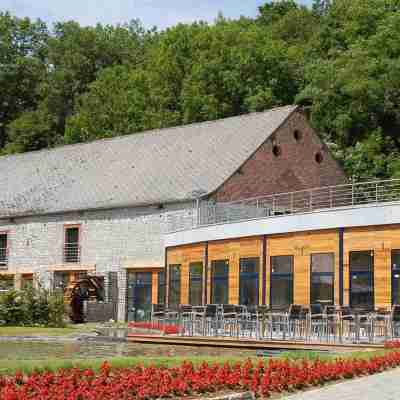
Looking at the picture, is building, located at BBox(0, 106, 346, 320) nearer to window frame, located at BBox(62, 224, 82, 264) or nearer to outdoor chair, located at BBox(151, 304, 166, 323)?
window frame, located at BBox(62, 224, 82, 264)

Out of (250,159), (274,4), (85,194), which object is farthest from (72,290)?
(274,4)

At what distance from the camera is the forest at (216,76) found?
1999 inches

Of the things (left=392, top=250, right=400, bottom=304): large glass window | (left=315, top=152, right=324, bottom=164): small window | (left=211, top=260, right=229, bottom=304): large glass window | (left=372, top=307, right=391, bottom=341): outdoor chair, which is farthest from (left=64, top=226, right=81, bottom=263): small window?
(left=372, top=307, right=391, bottom=341): outdoor chair

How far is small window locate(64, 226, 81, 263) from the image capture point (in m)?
42.7

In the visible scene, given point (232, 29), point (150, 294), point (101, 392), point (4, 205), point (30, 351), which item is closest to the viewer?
point (101, 392)

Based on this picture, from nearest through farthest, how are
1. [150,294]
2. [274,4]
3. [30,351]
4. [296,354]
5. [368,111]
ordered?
[296,354] → [30,351] → [150,294] → [368,111] → [274,4]

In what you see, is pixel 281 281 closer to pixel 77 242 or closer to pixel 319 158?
pixel 319 158

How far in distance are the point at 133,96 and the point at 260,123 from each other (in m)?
22.6

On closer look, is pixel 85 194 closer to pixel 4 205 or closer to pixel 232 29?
pixel 4 205

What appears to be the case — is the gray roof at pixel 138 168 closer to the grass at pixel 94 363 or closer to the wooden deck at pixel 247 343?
the wooden deck at pixel 247 343

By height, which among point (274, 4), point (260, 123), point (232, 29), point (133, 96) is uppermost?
point (274, 4)

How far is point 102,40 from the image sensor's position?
77.6 metres

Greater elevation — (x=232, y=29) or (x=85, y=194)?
(x=232, y=29)

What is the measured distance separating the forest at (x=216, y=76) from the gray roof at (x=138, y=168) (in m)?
8.99
